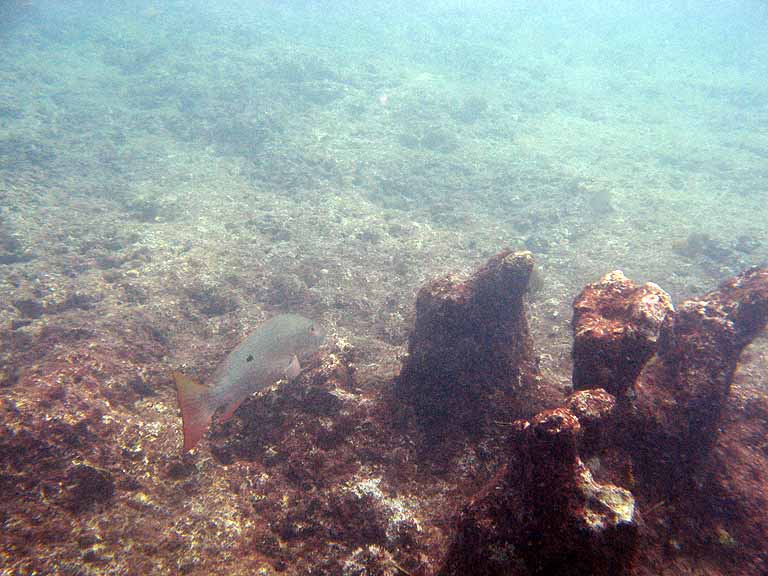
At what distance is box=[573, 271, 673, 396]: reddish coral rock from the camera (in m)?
2.84

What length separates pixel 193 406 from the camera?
3.05m

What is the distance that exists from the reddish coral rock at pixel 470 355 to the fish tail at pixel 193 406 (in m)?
1.73

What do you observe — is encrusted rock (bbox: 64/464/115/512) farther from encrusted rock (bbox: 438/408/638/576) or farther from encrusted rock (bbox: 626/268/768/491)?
encrusted rock (bbox: 626/268/768/491)

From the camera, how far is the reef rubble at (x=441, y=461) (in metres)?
2.09

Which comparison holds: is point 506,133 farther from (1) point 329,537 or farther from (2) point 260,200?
(1) point 329,537

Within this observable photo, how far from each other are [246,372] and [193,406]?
480mm

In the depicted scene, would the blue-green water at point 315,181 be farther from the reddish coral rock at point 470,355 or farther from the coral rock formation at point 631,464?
the coral rock formation at point 631,464

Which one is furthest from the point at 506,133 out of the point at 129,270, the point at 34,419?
the point at 34,419

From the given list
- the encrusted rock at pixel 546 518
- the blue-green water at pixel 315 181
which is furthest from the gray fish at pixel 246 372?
the encrusted rock at pixel 546 518

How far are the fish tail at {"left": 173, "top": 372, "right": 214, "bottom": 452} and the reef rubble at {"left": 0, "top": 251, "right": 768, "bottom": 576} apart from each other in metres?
0.67

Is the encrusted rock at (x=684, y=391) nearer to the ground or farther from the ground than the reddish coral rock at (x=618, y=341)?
nearer to the ground

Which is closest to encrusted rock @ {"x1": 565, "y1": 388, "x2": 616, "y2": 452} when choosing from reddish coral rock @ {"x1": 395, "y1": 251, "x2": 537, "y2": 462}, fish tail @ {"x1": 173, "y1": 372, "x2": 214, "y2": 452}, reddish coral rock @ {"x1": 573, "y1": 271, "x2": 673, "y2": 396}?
reddish coral rock @ {"x1": 573, "y1": 271, "x2": 673, "y2": 396}

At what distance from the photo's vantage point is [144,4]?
42281 millimetres

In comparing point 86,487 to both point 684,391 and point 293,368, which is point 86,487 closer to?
point 293,368
